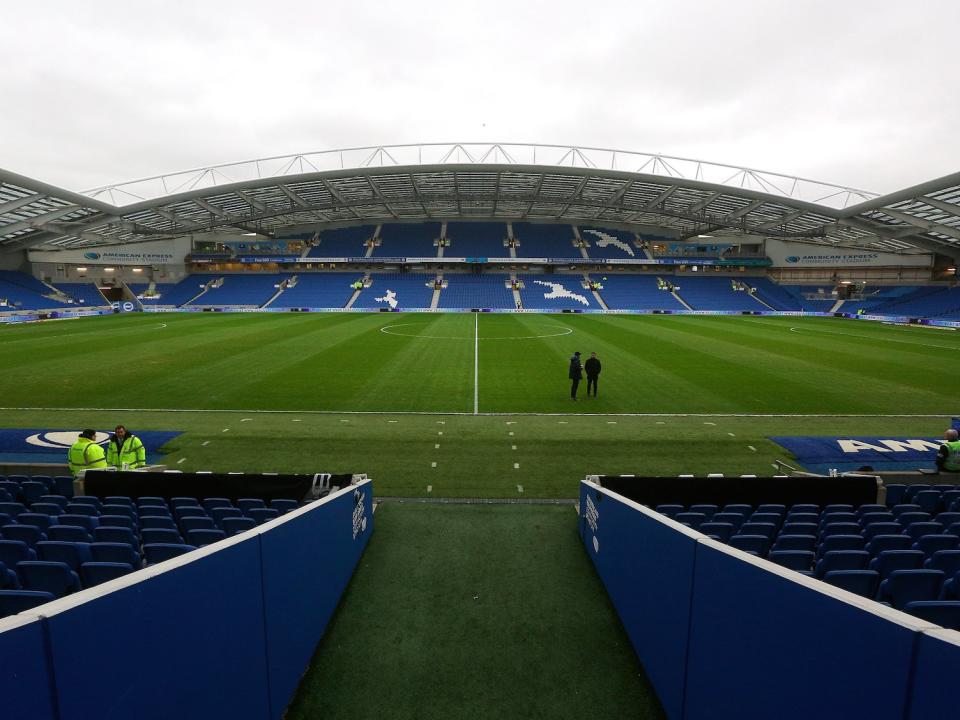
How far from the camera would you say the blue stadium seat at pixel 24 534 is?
4691 mm

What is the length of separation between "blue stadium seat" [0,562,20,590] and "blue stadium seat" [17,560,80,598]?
0.18 feet

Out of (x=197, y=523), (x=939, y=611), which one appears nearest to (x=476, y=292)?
(x=197, y=523)

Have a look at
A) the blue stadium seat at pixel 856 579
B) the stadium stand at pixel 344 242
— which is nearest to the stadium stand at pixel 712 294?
the stadium stand at pixel 344 242

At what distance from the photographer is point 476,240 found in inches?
2783

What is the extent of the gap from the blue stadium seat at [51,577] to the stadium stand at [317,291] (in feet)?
187

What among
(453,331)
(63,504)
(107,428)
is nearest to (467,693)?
(63,504)

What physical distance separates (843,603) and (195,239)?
83466mm

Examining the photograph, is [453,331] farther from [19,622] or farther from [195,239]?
[195,239]

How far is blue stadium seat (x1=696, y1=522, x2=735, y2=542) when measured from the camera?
509 centimetres

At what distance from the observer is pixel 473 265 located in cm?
7106

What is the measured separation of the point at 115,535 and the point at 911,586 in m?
7.24

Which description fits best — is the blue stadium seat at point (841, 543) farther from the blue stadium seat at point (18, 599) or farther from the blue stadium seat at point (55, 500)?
the blue stadium seat at point (55, 500)

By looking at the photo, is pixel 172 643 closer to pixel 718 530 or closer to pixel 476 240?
pixel 718 530

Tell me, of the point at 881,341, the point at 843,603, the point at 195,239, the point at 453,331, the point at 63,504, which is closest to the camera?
the point at 843,603
